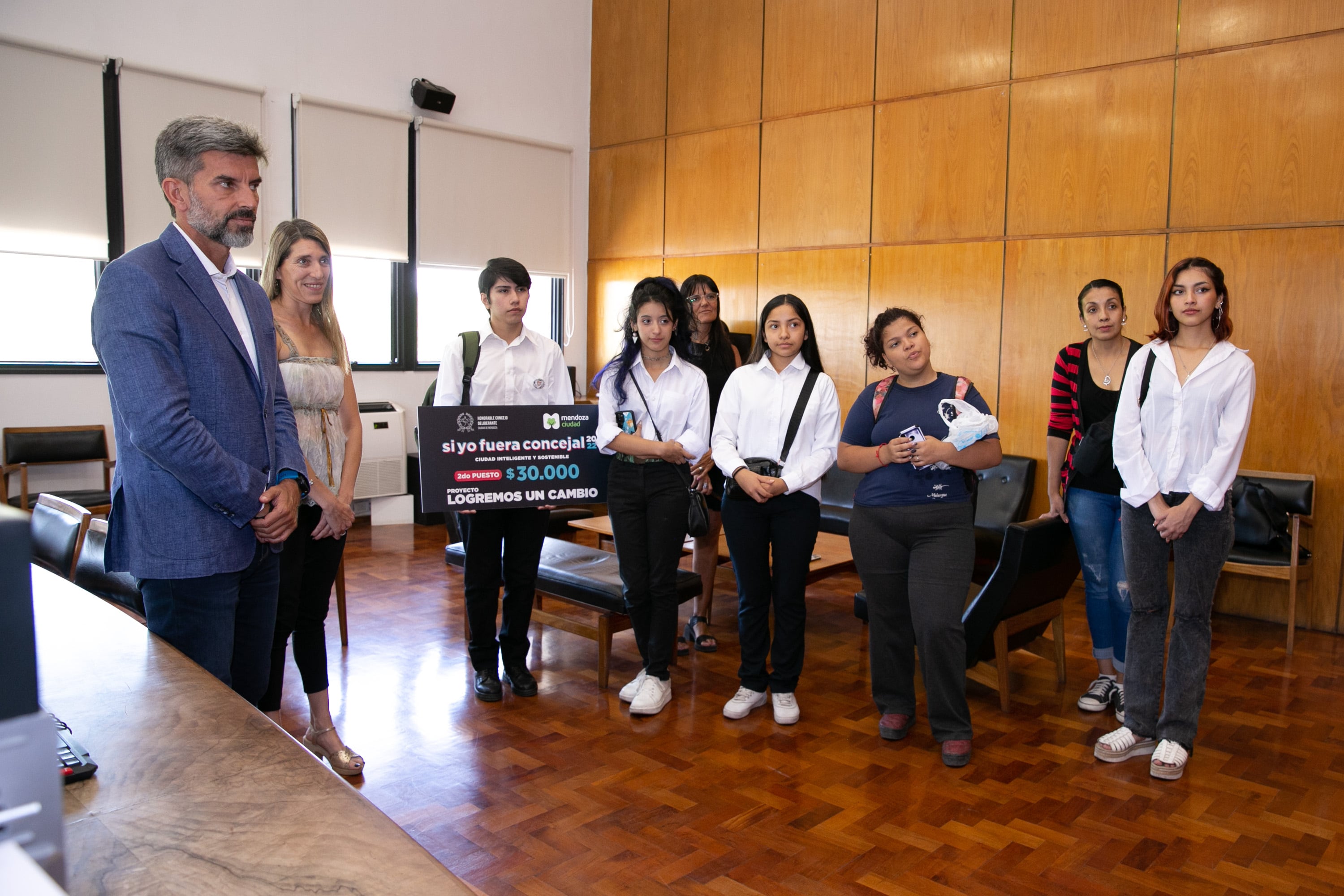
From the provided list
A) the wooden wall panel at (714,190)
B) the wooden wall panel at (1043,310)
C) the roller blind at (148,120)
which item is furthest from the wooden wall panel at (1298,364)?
the roller blind at (148,120)

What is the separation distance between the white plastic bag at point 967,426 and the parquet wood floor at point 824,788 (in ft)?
3.70

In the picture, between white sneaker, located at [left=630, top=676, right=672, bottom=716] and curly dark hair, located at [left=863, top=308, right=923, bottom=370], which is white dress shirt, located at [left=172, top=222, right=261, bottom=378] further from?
white sneaker, located at [left=630, top=676, right=672, bottom=716]

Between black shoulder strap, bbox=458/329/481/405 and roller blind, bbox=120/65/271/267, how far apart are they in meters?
3.45

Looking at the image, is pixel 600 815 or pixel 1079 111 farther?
pixel 1079 111

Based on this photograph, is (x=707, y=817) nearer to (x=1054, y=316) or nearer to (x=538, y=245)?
(x=1054, y=316)

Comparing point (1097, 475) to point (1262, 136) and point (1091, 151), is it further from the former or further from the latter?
point (1091, 151)

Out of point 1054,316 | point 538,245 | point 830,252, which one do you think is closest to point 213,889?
point 1054,316

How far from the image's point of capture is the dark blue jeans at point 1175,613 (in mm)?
3043

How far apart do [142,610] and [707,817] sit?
2137 mm

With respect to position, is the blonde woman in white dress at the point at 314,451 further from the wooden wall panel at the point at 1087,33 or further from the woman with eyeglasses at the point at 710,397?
the wooden wall panel at the point at 1087,33

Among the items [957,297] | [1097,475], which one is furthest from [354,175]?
[1097,475]

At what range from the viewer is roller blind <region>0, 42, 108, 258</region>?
5.96 m

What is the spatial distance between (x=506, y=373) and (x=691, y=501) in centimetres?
90

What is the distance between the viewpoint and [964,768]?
3.21 m
